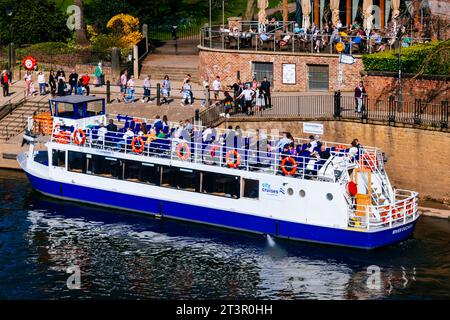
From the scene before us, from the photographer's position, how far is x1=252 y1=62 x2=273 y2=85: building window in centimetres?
6288

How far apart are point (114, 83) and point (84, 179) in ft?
49.2

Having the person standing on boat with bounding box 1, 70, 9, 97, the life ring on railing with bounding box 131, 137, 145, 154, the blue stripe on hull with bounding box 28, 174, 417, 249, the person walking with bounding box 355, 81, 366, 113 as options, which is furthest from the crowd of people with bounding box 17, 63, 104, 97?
the person walking with bounding box 355, 81, 366, 113

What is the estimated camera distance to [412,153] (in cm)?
5250

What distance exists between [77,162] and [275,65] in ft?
47.3

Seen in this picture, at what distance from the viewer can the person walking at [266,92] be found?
5775 centimetres

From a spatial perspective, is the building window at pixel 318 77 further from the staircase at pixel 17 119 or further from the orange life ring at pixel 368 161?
the staircase at pixel 17 119

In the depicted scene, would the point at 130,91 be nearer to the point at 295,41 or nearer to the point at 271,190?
the point at 295,41

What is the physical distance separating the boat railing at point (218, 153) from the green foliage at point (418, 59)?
29.7 ft

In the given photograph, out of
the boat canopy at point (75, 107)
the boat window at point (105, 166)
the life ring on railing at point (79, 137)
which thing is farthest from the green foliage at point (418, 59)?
the life ring on railing at point (79, 137)

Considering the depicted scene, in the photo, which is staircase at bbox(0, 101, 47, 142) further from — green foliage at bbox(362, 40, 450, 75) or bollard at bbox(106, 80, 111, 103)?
green foliage at bbox(362, 40, 450, 75)

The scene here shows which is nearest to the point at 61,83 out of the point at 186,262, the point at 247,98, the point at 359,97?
the point at 247,98

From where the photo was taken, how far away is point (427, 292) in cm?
4100

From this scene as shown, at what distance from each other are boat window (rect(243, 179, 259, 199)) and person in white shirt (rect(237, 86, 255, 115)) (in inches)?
392
